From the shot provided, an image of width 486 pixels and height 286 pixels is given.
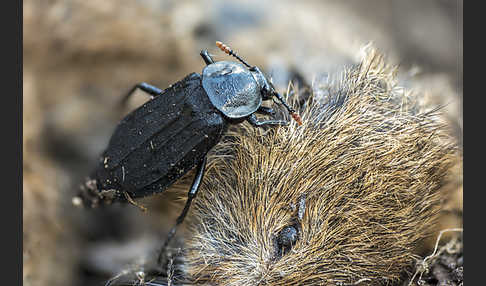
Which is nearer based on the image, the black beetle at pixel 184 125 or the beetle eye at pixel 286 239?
the beetle eye at pixel 286 239

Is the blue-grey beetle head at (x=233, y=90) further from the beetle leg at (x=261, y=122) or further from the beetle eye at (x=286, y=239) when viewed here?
the beetle eye at (x=286, y=239)

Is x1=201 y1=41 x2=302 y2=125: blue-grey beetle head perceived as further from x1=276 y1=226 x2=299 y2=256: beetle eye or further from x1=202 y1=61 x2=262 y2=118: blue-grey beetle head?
x1=276 y1=226 x2=299 y2=256: beetle eye

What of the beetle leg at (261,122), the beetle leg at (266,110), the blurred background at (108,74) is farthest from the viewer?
the blurred background at (108,74)

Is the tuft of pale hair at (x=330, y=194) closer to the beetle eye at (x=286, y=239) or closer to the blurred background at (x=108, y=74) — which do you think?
the beetle eye at (x=286, y=239)

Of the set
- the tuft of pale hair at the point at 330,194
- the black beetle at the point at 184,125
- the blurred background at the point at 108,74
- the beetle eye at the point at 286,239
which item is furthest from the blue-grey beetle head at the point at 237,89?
the beetle eye at the point at 286,239

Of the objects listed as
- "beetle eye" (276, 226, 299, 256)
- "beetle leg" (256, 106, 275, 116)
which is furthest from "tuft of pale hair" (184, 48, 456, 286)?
"beetle leg" (256, 106, 275, 116)

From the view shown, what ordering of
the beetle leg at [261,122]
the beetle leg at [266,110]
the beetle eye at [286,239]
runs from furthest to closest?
the beetle leg at [266,110] → the beetle leg at [261,122] → the beetle eye at [286,239]

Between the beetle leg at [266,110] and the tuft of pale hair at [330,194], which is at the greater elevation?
the beetle leg at [266,110]

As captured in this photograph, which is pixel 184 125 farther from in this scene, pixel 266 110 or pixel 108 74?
pixel 108 74
